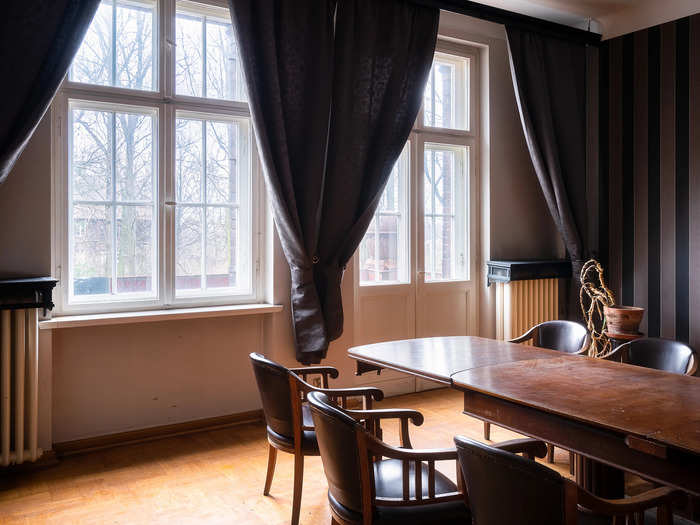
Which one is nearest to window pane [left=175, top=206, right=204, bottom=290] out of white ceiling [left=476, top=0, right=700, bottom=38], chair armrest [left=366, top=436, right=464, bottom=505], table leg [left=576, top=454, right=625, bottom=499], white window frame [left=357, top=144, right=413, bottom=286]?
white window frame [left=357, top=144, right=413, bottom=286]

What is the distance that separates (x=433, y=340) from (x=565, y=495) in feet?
6.81

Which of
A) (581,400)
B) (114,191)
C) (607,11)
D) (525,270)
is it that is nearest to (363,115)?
(114,191)

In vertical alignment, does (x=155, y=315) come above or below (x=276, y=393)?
above

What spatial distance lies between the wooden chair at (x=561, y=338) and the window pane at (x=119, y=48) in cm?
289

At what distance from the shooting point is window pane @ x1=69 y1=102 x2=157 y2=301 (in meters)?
3.64

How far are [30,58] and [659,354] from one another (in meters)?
3.73

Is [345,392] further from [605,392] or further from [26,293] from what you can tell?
[26,293]

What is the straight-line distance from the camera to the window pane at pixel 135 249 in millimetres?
3775

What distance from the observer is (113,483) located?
312 centimetres

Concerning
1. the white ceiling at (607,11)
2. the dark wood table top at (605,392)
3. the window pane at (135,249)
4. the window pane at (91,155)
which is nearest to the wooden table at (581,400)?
the dark wood table top at (605,392)

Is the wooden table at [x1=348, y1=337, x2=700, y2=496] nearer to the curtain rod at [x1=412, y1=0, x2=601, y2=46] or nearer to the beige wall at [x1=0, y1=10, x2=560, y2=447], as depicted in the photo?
the beige wall at [x1=0, y1=10, x2=560, y2=447]

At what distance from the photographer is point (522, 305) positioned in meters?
5.15

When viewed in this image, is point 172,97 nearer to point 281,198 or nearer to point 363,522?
point 281,198

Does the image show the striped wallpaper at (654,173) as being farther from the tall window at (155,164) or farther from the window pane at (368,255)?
the tall window at (155,164)
